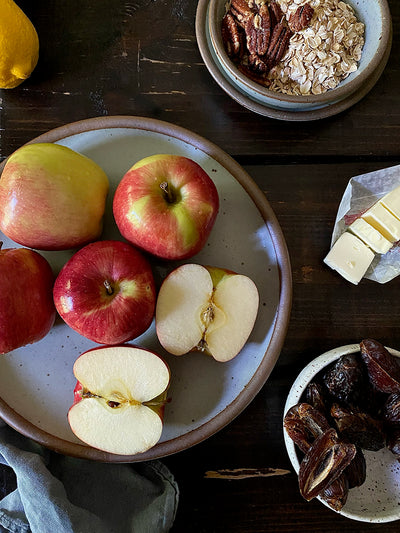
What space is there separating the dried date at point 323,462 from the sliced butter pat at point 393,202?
284 millimetres

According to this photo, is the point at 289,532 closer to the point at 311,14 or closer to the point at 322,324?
the point at 322,324

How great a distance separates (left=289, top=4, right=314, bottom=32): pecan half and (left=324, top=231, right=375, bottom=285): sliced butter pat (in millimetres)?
285

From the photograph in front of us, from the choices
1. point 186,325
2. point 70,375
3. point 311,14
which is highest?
point 311,14

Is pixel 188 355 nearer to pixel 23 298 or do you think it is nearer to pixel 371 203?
pixel 23 298

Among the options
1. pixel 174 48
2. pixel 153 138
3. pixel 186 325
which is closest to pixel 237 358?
pixel 186 325

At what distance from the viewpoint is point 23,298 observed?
58cm

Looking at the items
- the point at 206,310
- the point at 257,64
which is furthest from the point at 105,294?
the point at 257,64

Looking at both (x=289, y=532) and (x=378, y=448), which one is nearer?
(x=378, y=448)

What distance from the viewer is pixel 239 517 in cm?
71

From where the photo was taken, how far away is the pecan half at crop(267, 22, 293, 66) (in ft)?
2.28

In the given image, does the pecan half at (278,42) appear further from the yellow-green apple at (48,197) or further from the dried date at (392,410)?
the dried date at (392,410)

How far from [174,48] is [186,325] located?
16.3 inches

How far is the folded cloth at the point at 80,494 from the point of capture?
0.61 m

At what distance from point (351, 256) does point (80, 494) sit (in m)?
0.46
